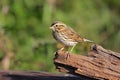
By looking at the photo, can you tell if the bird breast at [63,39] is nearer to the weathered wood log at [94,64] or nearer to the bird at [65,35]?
the bird at [65,35]

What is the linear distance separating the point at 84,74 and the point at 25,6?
5.15 metres

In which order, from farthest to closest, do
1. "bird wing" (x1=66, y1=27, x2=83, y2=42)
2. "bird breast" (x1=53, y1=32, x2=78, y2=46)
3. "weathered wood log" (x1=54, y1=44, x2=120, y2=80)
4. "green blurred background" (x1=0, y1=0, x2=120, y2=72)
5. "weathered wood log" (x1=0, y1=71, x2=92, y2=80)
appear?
"green blurred background" (x1=0, y1=0, x2=120, y2=72) → "bird wing" (x1=66, y1=27, x2=83, y2=42) → "bird breast" (x1=53, y1=32, x2=78, y2=46) → "weathered wood log" (x1=0, y1=71, x2=92, y2=80) → "weathered wood log" (x1=54, y1=44, x2=120, y2=80)

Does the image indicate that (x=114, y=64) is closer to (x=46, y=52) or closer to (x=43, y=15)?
(x=46, y=52)

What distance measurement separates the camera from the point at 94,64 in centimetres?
480

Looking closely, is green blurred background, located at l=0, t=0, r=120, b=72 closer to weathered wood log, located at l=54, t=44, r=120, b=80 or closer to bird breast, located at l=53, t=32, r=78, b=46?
bird breast, located at l=53, t=32, r=78, b=46

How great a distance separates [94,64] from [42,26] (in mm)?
5108

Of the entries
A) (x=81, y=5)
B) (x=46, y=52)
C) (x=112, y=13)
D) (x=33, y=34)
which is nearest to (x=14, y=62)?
(x=46, y=52)

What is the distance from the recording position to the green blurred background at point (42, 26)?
8562 millimetres

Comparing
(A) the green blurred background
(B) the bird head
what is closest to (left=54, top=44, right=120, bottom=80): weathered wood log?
(B) the bird head

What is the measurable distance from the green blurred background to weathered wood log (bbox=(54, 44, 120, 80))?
2799 mm

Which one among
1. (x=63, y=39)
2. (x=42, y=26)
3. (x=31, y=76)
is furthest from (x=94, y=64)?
(x=42, y=26)

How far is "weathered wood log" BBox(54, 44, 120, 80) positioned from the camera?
4746 millimetres

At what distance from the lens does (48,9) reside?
9711 millimetres

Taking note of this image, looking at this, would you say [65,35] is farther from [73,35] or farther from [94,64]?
[94,64]
